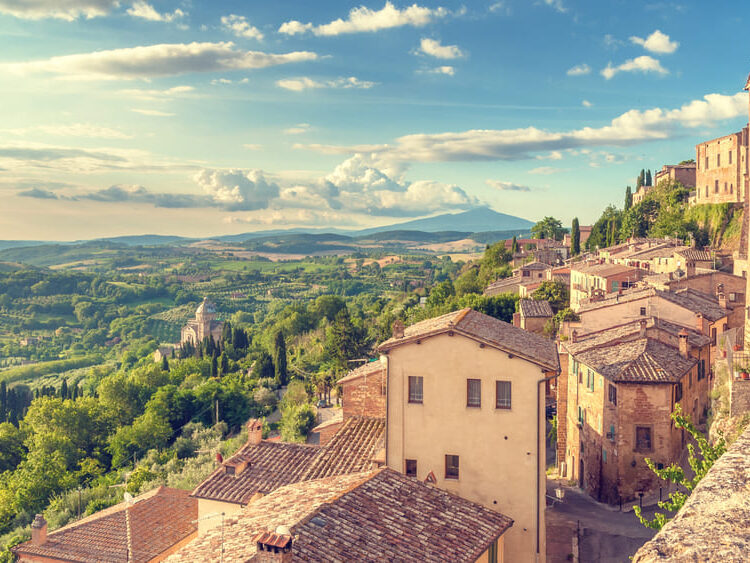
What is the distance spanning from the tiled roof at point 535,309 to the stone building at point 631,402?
56.5 ft

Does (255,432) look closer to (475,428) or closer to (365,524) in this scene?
(475,428)

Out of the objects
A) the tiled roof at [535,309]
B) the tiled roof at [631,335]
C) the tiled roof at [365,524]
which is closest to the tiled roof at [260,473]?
the tiled roof at [365,524]

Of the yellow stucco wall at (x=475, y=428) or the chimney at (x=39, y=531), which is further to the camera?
the chimney at (x=39, y=531)

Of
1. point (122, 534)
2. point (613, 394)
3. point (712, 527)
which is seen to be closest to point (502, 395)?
point (613, 394)

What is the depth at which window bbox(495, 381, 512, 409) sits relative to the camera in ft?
58.9

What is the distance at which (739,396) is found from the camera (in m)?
17.5

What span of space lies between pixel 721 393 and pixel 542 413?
6.75 m

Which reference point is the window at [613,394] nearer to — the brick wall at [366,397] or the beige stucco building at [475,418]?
the beige stucco building at [475,418]

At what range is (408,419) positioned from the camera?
1873 centimetres

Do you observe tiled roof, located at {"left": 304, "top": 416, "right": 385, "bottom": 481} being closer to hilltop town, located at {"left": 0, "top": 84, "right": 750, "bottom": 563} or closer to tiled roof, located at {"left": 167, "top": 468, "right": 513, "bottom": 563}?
hilltop town, located at {"left": 0, "top": 84, "right": 750, "bottom": 563}

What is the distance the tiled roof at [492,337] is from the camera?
1781 centimetres

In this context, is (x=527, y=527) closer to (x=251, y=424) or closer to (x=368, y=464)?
(x=368, y=464)

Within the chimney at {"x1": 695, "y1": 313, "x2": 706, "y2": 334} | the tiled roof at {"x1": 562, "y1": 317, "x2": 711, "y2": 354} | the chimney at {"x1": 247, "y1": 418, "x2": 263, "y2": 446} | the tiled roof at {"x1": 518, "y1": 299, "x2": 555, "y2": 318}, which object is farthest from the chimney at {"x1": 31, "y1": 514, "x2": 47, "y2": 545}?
the tiled roof at {"x1": 518, "y1": 299, "x2": 555, "y2": 318}

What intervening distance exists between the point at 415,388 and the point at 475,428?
2.09m
